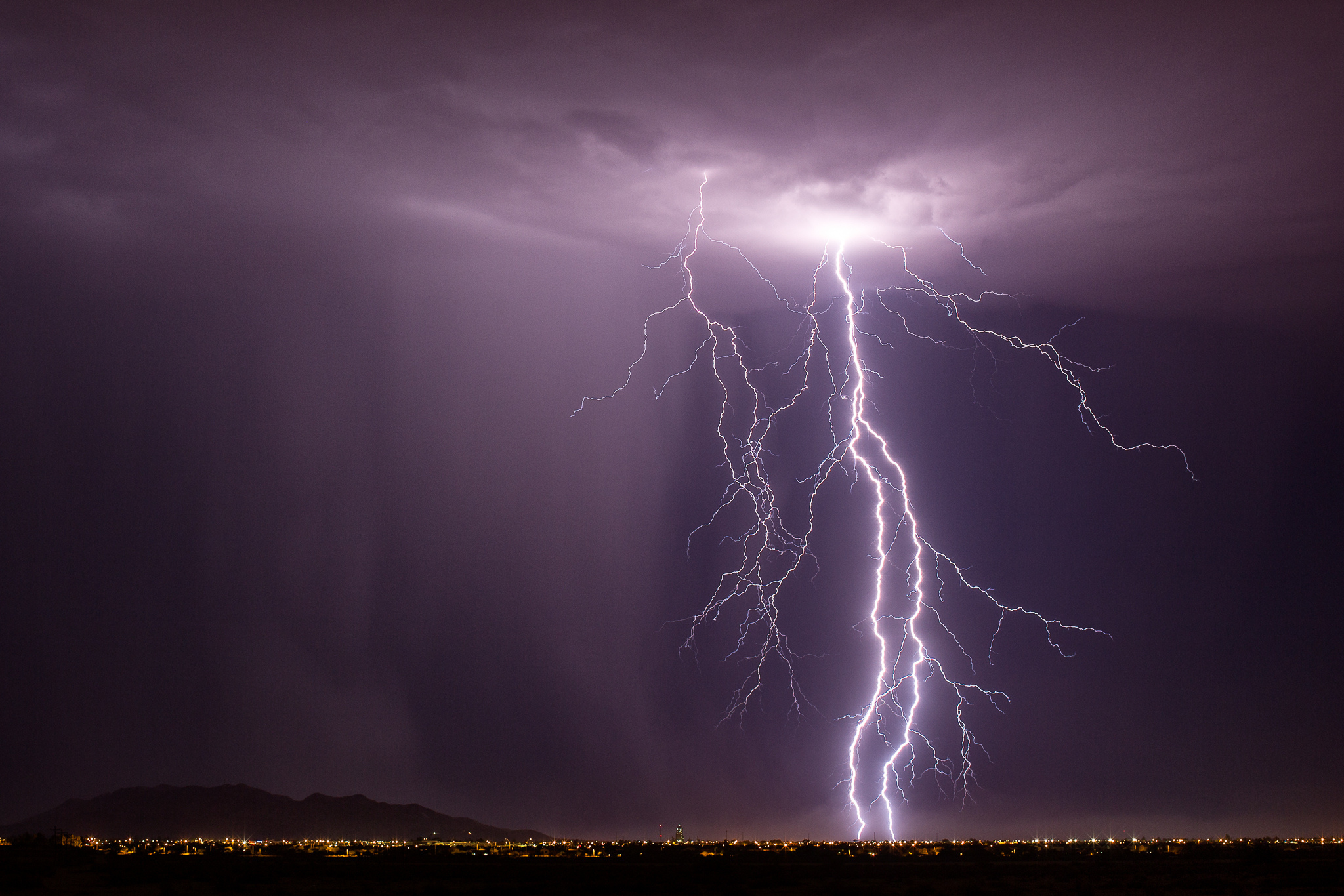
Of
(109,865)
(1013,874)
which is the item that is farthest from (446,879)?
(1013,874)

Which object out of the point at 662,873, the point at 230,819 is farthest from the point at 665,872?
the point at 230,819

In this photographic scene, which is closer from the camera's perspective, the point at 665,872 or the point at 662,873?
the point at 662,873

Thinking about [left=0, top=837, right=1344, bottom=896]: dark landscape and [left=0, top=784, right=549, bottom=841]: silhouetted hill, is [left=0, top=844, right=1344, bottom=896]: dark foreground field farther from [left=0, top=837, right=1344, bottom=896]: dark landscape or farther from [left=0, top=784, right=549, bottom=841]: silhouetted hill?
[left=0, top=784, right=549, bottom=841]: silhouetted hill

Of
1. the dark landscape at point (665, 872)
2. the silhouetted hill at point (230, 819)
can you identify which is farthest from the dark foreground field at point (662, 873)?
the silhouetted hill at point (230, 819)

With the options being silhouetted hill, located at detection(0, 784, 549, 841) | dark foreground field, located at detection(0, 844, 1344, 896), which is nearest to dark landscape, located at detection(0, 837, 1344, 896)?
dark foreground field, located at detection(0, 844, 1344, 896)

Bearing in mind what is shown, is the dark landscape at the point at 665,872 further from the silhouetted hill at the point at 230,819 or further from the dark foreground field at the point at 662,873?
the silhouetted hill at the point at 230,819

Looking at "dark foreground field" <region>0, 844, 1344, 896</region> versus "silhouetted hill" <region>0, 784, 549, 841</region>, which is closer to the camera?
"dark foreground field" <region>0, 844, 1344, 896</region>

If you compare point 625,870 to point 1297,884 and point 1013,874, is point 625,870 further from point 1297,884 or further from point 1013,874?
point 1297,884

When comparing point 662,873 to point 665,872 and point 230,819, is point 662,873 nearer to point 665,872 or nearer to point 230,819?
point 665,872
